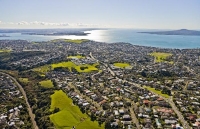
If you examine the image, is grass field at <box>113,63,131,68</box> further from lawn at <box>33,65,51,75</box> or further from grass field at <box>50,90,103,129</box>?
grass field at <box>50,90,103,129</box>

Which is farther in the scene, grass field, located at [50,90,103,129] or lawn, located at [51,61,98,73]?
lawn, located at [51,61,98,73]

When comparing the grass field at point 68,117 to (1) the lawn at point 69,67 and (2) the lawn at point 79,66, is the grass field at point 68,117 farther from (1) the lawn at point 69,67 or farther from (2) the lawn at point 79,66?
(2) the lawn at point 79,66

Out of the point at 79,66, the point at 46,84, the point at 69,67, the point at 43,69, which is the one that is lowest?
the point at 46,84

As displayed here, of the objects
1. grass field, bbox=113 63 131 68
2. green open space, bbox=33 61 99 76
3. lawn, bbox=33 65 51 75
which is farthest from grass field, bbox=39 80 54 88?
grass field, bbox=113 63 131 68

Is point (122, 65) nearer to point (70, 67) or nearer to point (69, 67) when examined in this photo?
point (70, 67)

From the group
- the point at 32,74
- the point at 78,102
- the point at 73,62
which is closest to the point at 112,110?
the point at 78,102

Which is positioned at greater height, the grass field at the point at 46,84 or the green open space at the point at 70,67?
the green open space at the point at 70,67

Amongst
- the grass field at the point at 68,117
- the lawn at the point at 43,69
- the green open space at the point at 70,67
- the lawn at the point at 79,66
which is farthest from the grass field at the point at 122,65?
the grass field at the point at 68,117

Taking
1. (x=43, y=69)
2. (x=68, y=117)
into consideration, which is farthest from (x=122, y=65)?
(x=68, y=117)
